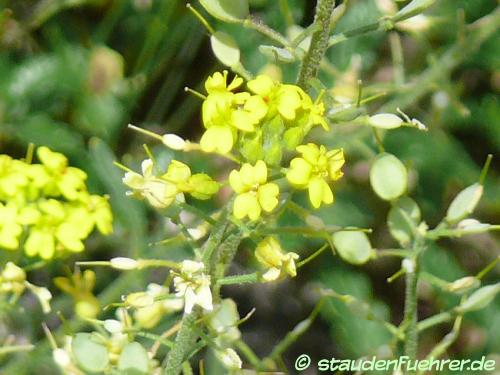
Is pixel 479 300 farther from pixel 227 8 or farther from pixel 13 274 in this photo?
pixel 13 274

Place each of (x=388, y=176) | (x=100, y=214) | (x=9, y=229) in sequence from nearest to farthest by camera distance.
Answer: (x=388, y=176), (x=9, y=229), (x=100, y=214)

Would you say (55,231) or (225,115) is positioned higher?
(225,115)

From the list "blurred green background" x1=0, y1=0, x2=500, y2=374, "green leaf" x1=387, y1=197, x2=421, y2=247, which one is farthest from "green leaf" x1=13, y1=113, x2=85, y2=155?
"green leaf" x1=387, y1=197, x2=421, y2=247

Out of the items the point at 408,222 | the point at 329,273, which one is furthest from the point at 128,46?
the point at 408,222

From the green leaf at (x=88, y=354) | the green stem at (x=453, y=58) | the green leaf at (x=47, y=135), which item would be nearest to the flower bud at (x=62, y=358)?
the green leaf at (x=88, y=354)

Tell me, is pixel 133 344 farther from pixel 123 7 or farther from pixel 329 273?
pixel 123 7

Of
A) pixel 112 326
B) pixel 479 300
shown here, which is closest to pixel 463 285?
pixel 479 300
